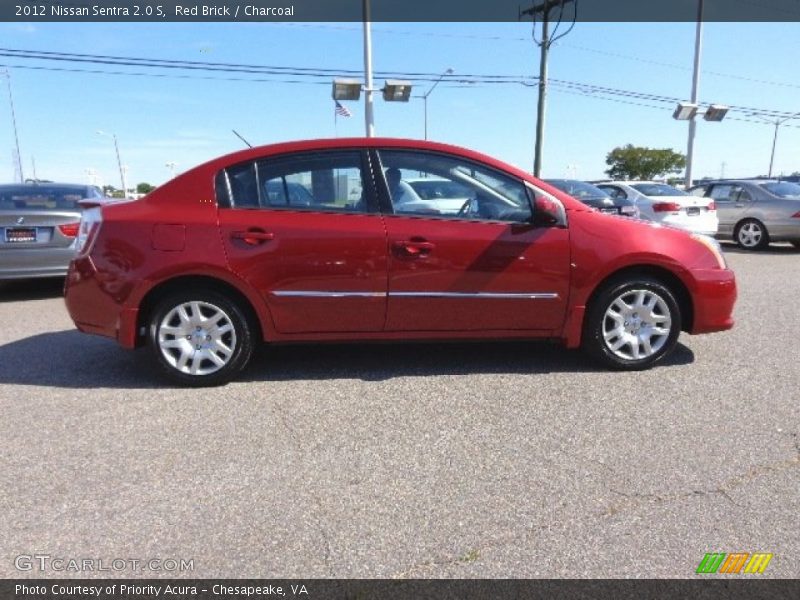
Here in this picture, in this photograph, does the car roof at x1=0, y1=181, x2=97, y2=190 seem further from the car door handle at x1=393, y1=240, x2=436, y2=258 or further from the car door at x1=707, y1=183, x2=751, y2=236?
the car door at x1=707, y1=183, x2=751, y2=236

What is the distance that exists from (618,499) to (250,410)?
2.14 metres

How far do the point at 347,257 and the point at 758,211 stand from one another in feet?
36.8

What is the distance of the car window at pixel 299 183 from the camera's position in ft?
12.6

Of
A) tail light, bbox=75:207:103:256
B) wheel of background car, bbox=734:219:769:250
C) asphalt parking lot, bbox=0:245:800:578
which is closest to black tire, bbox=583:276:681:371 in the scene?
asphalt parking lot, bbox=0:245:800:578

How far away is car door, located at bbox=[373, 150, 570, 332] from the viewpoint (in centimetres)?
384

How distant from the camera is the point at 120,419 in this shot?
3375 millimetres

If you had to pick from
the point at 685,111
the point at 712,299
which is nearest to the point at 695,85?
the point at 685,111

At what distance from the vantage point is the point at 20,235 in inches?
258

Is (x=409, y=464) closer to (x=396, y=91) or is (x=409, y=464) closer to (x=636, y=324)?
(x=636, y=324)

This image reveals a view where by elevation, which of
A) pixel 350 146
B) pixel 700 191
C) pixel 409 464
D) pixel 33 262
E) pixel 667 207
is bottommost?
pixel 409 464

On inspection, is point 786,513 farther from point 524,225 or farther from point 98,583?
point 98,583

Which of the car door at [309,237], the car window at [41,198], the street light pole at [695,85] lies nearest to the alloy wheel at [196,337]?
the car door at [309,237]

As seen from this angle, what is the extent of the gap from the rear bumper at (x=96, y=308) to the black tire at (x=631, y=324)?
3.21m

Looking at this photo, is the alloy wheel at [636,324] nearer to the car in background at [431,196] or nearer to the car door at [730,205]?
the car in background at [431,196]
